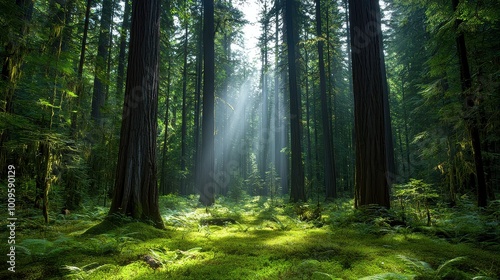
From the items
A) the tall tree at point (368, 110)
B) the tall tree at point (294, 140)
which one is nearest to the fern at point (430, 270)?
the tall tree at point (368, 110)

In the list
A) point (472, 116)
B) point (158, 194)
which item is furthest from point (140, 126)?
point (472, 116)

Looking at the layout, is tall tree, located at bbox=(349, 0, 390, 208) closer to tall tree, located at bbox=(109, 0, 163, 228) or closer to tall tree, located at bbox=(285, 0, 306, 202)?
tall tree, located at bbox=(109, 0, 163, 228)

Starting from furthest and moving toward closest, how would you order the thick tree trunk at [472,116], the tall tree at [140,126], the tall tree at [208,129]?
1. the tall tree at [208,129]
2. the thick tree trunk at [472,116]
3. the tall tree at [140,126]

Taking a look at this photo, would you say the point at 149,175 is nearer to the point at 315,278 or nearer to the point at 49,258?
the point at 49,258

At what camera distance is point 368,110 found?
577cm

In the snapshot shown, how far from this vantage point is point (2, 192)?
6.48 metres

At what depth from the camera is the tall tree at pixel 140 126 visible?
4938 millimetres

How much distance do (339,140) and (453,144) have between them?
2083cm

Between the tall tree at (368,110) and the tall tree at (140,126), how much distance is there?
4.68 meters

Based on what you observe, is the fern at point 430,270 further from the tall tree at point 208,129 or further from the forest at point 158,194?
the tall tree at point 208,129

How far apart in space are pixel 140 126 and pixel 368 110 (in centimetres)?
520

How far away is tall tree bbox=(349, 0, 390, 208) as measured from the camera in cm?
546

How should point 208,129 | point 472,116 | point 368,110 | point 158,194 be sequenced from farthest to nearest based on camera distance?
point 208,129, point 158,194, point 472,116, point 368,110

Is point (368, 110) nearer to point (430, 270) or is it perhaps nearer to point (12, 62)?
point (430, 270)
